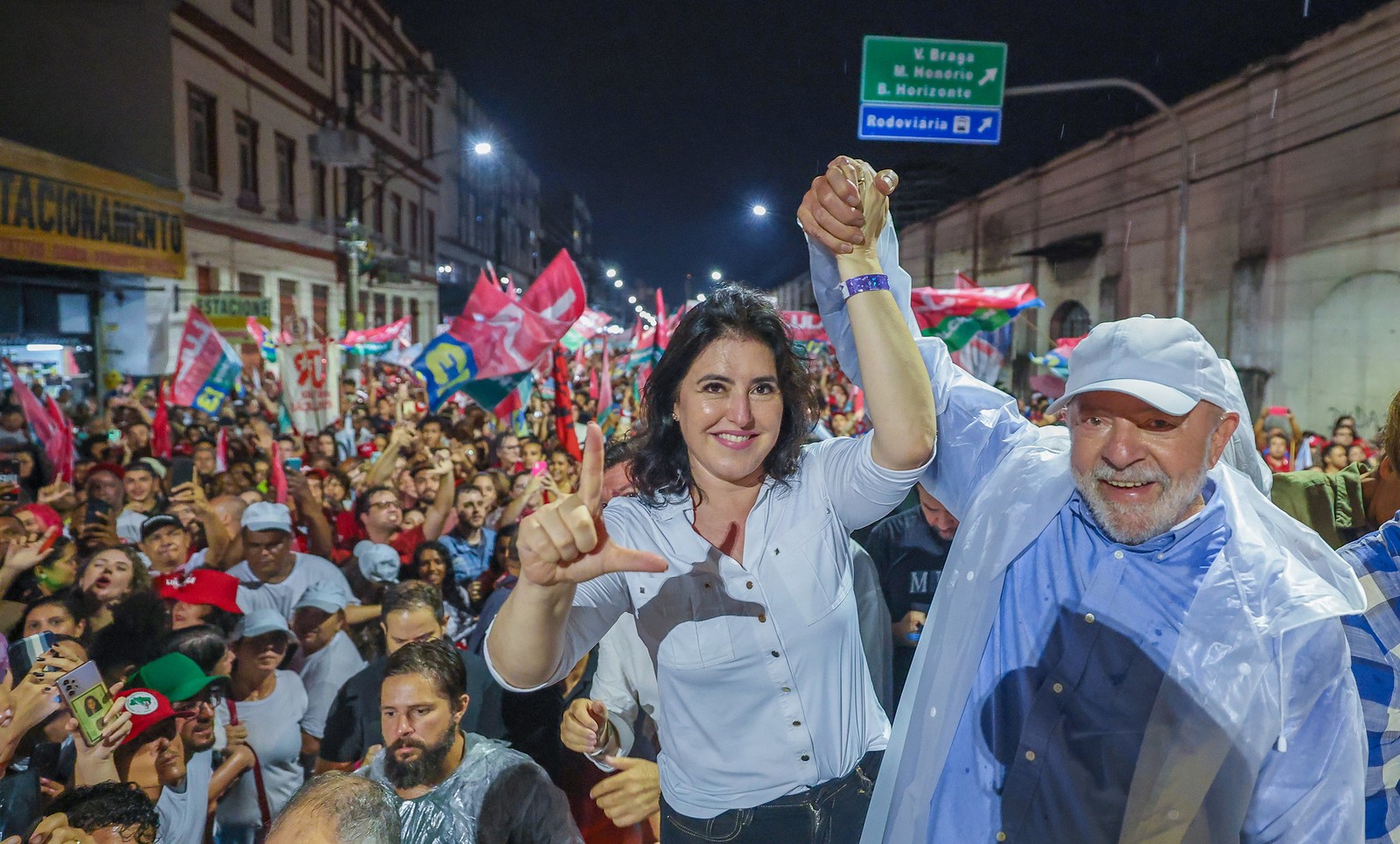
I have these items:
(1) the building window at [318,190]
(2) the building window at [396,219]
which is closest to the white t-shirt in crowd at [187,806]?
(1) the building window at [318,190]

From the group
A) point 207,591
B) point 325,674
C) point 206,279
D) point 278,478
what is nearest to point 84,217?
point 206,279

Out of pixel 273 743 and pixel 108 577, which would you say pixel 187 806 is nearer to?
pixel 273 743

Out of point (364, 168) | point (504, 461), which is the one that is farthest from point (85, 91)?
point (504, 461)

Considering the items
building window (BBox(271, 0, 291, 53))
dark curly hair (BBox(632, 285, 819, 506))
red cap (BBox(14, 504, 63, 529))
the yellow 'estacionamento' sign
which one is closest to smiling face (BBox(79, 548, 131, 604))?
red cap (BBox(14, 504, 63, 529))

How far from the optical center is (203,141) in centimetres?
1973

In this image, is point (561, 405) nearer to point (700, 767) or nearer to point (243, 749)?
point (243, 749)

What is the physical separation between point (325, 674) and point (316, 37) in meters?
26.2

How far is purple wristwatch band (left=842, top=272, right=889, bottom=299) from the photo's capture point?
192 centimetres

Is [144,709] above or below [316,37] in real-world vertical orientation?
below

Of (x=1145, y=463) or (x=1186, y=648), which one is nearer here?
(x=1186, y=648)

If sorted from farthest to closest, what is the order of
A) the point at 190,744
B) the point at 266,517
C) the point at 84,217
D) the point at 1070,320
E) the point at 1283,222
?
the point at 1070,320 → the point at 1283,222 → the point at 84,217 → the point at 266,517 → the point at 190,744

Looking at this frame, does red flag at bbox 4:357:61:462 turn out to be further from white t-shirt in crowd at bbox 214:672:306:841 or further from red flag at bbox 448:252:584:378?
white t-shirt in crowd at bbox 214:672:306:841

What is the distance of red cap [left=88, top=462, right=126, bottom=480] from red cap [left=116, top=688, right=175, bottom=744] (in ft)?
15.5

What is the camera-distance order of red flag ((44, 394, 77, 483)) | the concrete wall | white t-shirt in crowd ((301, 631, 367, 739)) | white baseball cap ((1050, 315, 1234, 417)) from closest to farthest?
white baseball cap ((1050, 315, 1234, 417)), white t-shirt in crowd ((301, 631, 367, 739)), red flag ((44, 394, 77, 483)), the concrete wall
